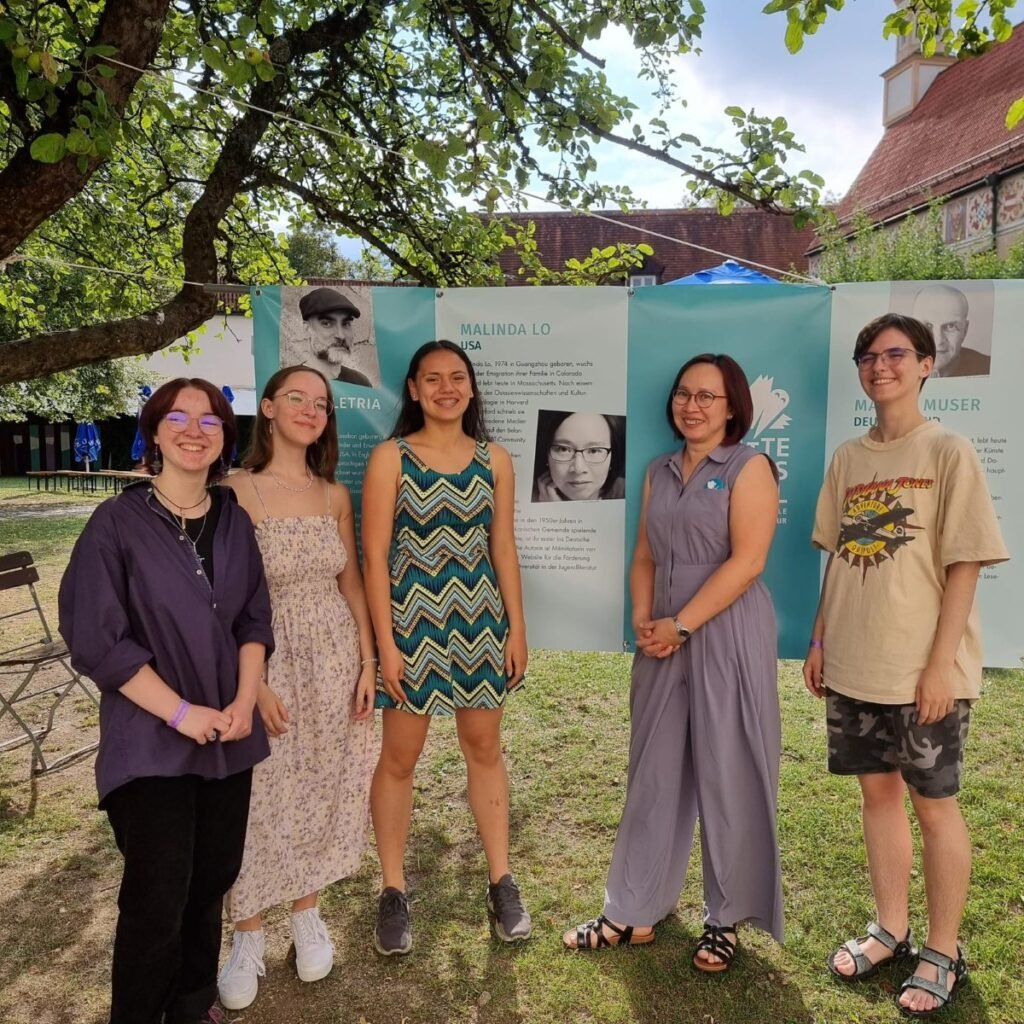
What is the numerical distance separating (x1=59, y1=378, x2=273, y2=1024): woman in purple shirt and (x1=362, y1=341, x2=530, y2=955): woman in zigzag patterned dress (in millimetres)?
536

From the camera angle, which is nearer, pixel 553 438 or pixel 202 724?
pixel 202 724

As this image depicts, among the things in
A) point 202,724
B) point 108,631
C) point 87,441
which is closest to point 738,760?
point 202,724

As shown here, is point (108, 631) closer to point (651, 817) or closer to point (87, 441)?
point (651, 817)

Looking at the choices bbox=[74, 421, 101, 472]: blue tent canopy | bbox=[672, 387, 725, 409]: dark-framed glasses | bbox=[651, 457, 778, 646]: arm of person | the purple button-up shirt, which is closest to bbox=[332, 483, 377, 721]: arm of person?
the purple button-up shirt

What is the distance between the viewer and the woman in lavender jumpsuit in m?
2.68

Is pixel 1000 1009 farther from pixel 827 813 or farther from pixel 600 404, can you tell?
pixel 600 404

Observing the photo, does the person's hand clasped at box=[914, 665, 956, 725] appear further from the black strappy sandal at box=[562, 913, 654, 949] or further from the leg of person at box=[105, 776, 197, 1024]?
the leg of person at box=[105, 776, 197, 1024]

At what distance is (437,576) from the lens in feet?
9.16

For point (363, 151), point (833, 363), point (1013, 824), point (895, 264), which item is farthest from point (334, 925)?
point (895, 264)

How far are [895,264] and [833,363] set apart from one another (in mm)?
10480

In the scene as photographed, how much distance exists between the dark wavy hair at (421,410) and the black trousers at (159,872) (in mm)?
1380

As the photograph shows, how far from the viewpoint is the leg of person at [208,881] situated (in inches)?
89.7

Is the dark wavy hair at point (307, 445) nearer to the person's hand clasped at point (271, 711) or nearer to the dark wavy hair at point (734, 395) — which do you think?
the person's hand clasped at point (271, 711)

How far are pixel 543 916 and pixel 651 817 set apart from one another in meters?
0.71
